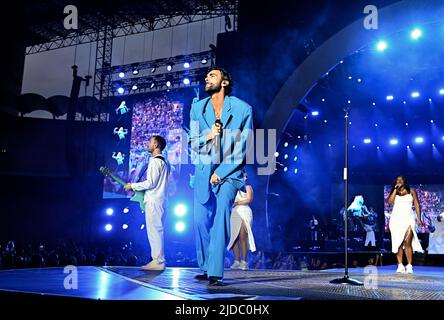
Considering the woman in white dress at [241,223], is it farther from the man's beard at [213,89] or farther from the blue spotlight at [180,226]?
the blue spotlight at [180,226]

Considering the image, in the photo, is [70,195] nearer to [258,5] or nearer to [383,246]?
[258,5]

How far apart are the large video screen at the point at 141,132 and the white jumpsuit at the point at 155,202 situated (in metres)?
14.1

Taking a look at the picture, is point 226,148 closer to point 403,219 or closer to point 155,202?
point 155,202

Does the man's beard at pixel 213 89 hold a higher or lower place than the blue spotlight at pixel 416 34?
lower

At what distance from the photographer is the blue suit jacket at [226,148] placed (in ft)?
14.3

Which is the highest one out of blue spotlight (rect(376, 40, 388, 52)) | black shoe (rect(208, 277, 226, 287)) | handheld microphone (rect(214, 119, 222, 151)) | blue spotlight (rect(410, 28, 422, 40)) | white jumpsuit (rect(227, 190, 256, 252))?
blue spotlight (rect(376, 40, 388, 52))

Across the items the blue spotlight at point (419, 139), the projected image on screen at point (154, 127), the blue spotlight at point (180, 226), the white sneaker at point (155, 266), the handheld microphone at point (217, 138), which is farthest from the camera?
the projected image on screen at point (154, 127)

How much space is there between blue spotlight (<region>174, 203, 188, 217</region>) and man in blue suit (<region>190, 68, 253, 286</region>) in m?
14.3

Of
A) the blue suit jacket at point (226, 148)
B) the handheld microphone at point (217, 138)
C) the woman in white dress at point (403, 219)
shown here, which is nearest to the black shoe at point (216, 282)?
the blue suit jacket at point (226, 148)

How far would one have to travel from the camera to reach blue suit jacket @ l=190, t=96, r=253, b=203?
4.35 metres

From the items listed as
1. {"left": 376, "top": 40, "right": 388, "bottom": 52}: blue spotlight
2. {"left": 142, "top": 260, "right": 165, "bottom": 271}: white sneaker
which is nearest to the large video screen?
{"left": 376, "top": 40, "right": 388, "bottom": 52}: blue spotlight

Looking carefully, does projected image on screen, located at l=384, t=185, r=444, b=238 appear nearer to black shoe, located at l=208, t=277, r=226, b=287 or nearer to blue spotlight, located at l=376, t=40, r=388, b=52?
blue spotlight, located at l=376, t=40, r=388, b=52

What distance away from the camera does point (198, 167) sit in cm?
449

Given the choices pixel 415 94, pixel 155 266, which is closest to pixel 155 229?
pixel 155 266
